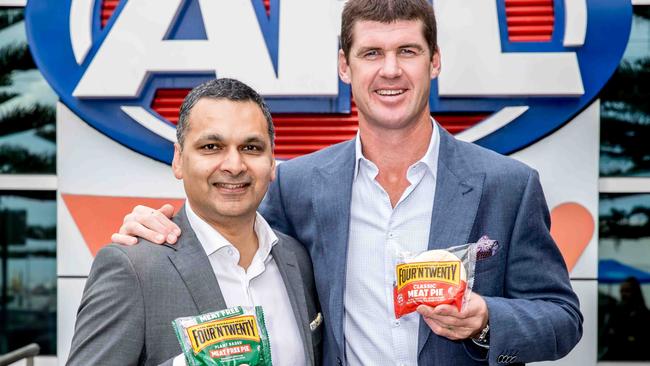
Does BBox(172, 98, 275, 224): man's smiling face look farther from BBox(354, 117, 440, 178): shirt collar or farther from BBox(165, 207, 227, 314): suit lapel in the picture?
BBox(354, 117, 440, 178): shirt collar

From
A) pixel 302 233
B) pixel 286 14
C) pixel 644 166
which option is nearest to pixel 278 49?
pixel 286 14

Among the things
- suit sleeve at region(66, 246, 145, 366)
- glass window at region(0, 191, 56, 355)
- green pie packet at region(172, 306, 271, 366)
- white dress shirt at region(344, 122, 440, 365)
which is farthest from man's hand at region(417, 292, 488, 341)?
glass window at region(0, 191, 56, 355)

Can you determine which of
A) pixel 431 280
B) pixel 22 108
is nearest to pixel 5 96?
pixel 22 108

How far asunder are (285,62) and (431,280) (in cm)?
305

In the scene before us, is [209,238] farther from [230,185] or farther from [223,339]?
[223,339]

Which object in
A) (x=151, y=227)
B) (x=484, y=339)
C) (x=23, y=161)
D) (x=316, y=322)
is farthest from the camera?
(x=23, y=161)

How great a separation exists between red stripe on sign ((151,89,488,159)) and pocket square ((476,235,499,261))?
8.66 ft

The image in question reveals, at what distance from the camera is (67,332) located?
5336 millimetres

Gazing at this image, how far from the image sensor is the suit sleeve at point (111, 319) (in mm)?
2061

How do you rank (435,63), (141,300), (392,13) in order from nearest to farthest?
(141,300)
(392,13)
(435,63)

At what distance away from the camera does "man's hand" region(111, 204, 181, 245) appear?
230 cm

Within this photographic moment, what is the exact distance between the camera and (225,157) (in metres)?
2.30

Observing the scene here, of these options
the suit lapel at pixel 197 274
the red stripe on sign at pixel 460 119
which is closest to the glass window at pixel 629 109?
the red stripe on sign at pixel 460 119

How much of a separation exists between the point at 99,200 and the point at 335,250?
2984 millimetres
